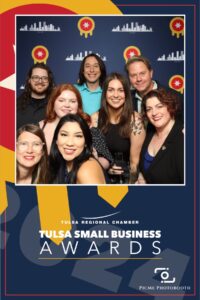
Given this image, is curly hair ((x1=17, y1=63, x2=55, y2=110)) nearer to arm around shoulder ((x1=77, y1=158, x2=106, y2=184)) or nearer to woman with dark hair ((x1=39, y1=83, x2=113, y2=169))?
woman with dark hair ((x1=39, y1=83, x2=113, y2=169))

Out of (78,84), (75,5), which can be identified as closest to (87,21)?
(75,5)

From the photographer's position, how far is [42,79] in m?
2.91

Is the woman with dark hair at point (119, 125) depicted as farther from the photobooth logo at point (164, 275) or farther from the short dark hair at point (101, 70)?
the photobooth logo at point (164, 275)

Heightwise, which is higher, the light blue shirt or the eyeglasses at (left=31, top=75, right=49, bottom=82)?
the eyeglasses at (left=31, top=75, right=49, bottom=82)

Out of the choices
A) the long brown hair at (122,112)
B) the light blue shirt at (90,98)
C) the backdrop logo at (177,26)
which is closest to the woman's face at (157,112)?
the long brown hair at (122,112)

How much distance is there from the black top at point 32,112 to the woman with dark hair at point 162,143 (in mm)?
679

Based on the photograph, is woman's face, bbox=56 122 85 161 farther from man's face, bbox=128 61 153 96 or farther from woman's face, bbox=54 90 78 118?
man's face, bbox=128 61 153 96

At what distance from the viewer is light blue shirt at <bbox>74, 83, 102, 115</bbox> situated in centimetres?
288

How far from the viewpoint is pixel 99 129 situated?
9.47 feet

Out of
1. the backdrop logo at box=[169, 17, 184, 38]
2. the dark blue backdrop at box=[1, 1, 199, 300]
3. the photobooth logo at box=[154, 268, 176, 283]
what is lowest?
the photobooth logo at box=[154, 268, 176, 283]

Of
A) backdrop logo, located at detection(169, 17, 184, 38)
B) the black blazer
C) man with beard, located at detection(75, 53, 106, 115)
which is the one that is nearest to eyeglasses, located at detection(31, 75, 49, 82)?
man with beard, located at detection(75, 53, 106, 115)

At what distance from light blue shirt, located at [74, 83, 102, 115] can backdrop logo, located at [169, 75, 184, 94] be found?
48 cm

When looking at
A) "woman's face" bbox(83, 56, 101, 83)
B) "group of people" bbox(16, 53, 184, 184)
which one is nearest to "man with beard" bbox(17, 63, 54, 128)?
"group of people" bbox(16, 53, 184, 184)

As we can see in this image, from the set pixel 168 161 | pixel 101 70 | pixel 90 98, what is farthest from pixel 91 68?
pixel 168 161
